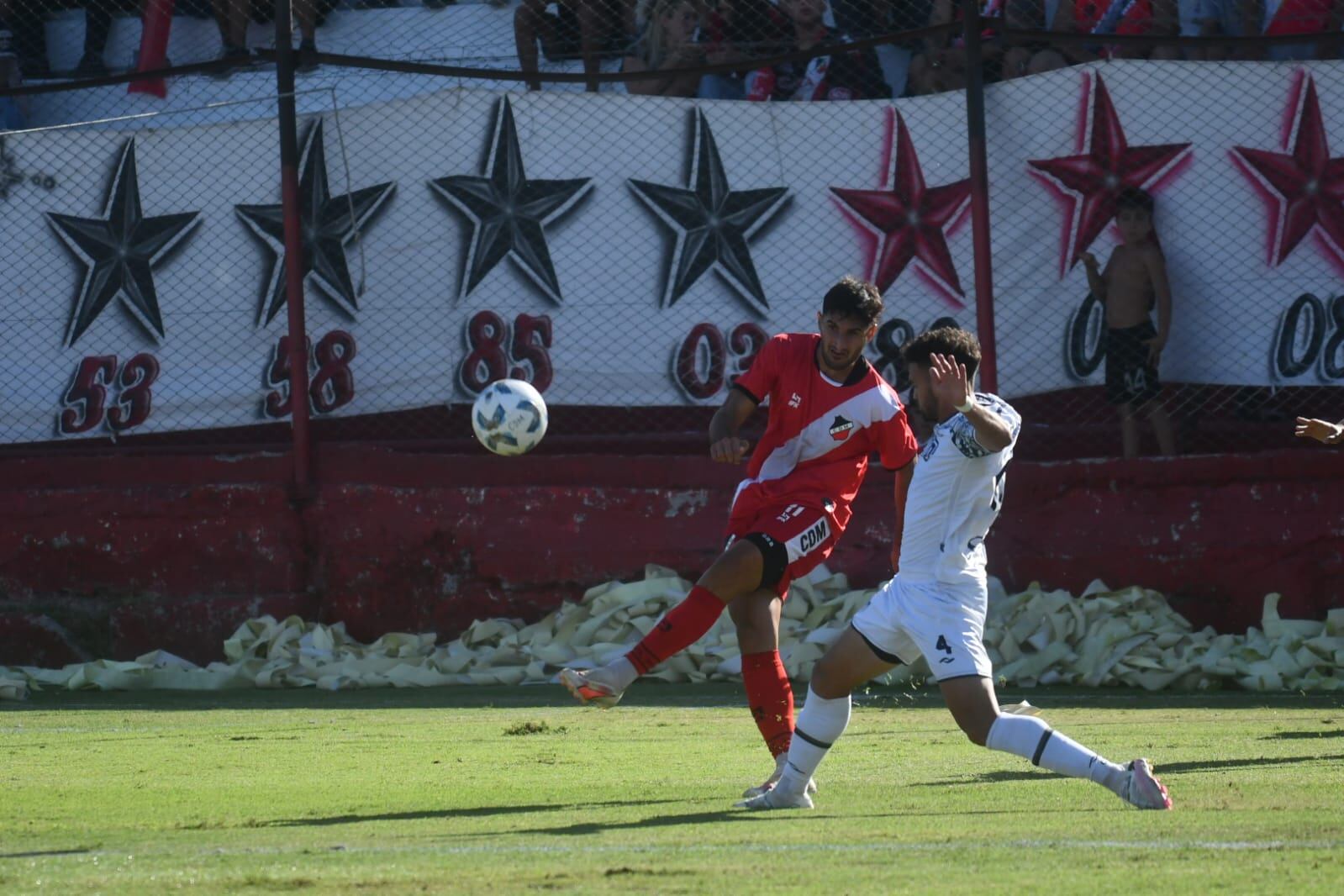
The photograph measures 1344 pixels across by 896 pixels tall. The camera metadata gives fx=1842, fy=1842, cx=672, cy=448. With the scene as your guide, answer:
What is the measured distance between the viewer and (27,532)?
1302 cm

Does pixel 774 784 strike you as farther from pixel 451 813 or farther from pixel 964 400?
pixel 964 400

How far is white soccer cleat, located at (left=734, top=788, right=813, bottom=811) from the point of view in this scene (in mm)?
5898

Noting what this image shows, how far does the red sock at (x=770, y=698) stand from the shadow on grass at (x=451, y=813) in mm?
515

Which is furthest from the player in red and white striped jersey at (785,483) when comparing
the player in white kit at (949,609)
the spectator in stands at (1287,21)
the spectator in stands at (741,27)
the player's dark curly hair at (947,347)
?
the spectator in stands at (741,27)

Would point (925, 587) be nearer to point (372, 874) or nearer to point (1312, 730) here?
point (372, 874)

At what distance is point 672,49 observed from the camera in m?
13.3

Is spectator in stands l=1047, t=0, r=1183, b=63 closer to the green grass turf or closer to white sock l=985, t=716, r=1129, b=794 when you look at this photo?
the green grass turf

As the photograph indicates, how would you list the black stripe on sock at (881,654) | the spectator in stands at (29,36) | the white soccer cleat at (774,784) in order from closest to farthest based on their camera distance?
the black stripe on sock at (881,654)
the white soccer cleat at (774,784)
the spectator in stands at (29,36)

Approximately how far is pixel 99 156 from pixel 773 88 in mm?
4963

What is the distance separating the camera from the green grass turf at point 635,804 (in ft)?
14.8

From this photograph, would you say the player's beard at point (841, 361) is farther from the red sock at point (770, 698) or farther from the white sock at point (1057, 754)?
the white sock at point (1057, 754)

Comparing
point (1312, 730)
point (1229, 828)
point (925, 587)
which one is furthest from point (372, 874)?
point (1312, 730)

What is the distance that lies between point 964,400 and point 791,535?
59.9 inches

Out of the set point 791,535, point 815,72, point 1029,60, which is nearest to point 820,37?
point 815,72
